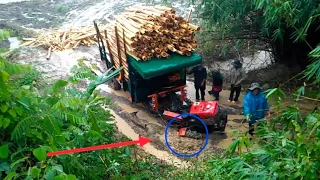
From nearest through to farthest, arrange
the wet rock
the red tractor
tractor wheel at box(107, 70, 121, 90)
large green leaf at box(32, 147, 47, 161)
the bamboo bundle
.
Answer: large green leaf at box(32, 147, 47, 161)
the red tractor
tractor wheel at box(107, 70, 121, 90)
the bamboo bundle
the wet rock

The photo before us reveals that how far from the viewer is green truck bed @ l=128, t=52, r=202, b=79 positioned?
7.87 metres

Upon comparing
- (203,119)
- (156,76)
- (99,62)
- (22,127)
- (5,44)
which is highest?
(22,127)

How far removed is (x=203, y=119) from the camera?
788 centimetres

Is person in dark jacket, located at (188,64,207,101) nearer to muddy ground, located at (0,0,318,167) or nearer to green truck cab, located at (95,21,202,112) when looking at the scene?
green truck cab, located at (95,21,202,112)

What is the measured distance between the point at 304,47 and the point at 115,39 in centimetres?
534

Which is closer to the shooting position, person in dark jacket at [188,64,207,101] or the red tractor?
the red tractor

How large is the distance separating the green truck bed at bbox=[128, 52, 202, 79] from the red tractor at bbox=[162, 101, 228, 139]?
96 centimetres

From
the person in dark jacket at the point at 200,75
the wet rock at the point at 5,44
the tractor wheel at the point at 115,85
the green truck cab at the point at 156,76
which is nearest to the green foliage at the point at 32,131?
the green truck cab at the point at 156,76

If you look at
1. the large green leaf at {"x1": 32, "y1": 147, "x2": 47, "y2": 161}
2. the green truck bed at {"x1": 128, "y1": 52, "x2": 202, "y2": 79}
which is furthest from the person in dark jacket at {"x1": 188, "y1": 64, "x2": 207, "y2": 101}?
the large green leaf at {"x1": 32, "y1": 147, "x2": 47, "y2": 161}

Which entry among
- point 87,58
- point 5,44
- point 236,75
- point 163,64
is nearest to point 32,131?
point 163,64

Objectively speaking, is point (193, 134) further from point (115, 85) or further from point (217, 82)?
point (115, 85)

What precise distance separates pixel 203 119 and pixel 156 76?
1456mm

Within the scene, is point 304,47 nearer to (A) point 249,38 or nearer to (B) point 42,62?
(A) point 249,38

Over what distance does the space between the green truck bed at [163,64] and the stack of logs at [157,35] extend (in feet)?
0.35
